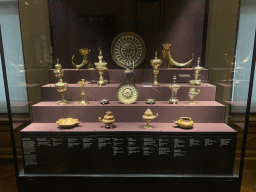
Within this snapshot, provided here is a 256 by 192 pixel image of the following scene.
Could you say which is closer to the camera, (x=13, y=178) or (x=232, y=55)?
(x=232, y=55)

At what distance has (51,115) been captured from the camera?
10.5ft

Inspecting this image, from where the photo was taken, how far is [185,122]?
290 cm

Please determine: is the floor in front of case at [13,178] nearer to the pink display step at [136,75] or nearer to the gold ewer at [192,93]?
the gold ewer at [192,93]

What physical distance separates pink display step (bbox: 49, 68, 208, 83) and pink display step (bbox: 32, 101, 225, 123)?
61cm

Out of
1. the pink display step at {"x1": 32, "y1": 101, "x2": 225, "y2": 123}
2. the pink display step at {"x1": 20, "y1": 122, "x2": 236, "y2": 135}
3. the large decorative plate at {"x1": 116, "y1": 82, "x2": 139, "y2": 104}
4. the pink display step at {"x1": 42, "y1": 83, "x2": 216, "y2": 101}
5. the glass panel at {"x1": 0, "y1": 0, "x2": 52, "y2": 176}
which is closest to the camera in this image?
the pink display step at {"x1": 20, "y1": 122, "x2": 236, "y2": 135}

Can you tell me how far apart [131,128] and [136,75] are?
108cm

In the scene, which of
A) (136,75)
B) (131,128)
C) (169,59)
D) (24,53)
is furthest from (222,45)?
(24,53)

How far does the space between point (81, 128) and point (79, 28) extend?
6.16 ft

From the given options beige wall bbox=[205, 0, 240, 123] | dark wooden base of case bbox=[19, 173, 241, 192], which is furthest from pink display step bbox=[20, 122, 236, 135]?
dark wooden base of case bbox=[19, 173, 241, 192]

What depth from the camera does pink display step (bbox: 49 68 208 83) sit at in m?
3.62

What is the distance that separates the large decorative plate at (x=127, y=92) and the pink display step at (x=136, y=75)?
365 millimetres

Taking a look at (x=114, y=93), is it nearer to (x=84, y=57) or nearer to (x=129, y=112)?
(x=129, y=112)

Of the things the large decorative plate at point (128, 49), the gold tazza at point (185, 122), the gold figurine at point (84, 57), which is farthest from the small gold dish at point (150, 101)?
the gold figurine at point (84, 57)

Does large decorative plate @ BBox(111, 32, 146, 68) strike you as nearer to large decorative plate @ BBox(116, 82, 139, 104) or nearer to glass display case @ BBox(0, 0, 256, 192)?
glass display case @ BBox(0, 0, 256, 192)
